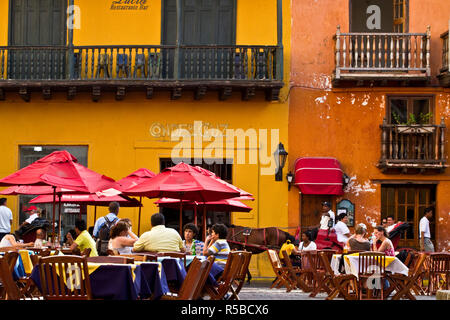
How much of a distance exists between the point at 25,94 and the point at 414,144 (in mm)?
9578

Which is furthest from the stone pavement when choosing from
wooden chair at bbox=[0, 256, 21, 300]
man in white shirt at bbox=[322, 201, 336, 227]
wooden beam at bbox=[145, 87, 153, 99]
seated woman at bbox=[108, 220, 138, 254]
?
wooden chair at bbox=[0, 256, 21, 300]

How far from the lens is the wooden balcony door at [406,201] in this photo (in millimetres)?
23125

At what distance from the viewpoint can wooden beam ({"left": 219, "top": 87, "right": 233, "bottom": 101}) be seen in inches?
896

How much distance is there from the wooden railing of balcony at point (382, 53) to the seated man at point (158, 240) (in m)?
10.1

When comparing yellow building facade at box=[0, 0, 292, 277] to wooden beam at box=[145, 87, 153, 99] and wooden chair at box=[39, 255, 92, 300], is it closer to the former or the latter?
wooden beam at box=[145, 87, 153, 99]

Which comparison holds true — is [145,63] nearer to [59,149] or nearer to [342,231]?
[59,149]

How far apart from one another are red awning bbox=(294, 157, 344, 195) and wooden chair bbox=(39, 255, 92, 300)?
43.9ft

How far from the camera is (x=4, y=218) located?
21.4 m

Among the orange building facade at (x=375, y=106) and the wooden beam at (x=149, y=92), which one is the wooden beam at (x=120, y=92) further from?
the orange building facade at (x=375, y=106)

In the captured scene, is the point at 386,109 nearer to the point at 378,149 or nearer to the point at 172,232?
the point at 378,149

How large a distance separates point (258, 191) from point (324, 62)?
3.63m

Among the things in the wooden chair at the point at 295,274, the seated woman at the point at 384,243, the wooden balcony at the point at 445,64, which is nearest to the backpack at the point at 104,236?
the wooden chair at the point at 295,274

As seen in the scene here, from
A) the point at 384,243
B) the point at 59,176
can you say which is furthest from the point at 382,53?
the point at 59,176

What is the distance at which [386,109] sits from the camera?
76.4 ft
